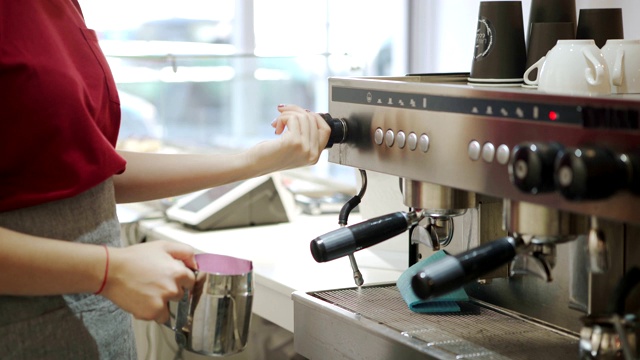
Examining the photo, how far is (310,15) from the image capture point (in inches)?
111

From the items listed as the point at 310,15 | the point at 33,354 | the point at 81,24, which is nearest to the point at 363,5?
the point at 310,15

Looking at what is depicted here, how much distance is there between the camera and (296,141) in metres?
1.20

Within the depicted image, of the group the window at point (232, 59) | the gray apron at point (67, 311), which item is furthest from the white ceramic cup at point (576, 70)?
the window at point (232, 59)

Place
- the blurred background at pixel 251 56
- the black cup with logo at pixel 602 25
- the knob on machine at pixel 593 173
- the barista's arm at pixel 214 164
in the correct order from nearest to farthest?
A: the knob on machine at pixel 593 173
the black cup with logo at pixel 602 25
the barista's arm at pixel 214 164
the blurred background at pixel 251 56

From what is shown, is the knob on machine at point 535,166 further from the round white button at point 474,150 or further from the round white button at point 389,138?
the round white button at point 389,138

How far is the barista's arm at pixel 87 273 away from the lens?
929 mm

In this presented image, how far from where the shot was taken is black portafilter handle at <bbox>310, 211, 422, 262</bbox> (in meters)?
1.04

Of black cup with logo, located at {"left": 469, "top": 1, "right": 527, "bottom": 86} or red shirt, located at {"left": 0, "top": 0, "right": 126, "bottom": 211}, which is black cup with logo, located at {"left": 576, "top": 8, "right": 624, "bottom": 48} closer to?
Answer: black cup with logo, located at {"left": 469, "top": 1, "right": 527, "bottom": 86}

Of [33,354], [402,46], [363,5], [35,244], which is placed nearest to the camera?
[35,244]

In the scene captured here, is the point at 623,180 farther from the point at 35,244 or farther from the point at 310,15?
the point at 310,15

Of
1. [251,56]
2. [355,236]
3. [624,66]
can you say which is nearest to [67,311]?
[355,236]

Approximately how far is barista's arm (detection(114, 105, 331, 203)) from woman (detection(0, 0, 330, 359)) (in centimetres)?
2

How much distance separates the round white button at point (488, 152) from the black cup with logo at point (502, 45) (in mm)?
236

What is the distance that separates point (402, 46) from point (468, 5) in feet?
1.47
